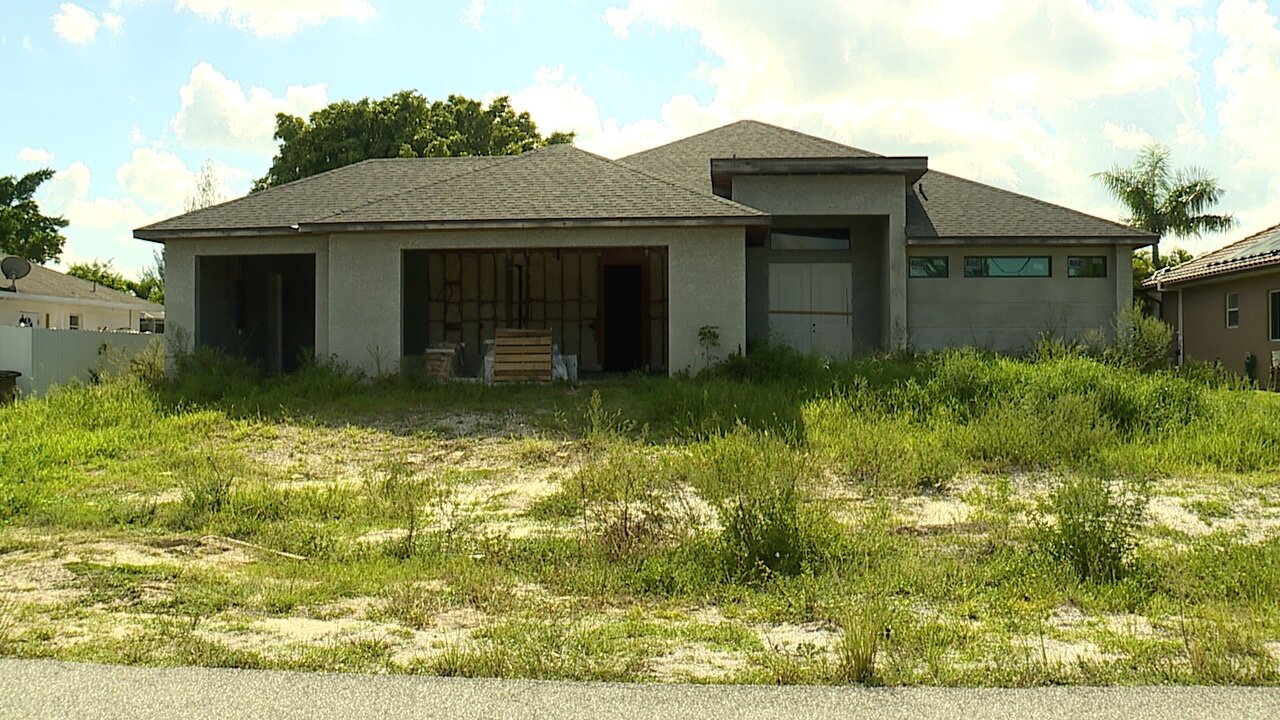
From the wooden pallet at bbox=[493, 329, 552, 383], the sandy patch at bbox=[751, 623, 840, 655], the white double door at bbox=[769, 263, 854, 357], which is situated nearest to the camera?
the sandy patch at bbox=[751, 623, 840, 655]

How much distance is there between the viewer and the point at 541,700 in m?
4.92

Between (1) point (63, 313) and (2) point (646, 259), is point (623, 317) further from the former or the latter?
(1) point (63, 313)

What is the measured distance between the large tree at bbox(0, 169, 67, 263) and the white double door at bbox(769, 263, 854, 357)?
111ft

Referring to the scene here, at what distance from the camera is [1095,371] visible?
15391 millimetres

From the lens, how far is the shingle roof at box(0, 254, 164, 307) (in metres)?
29.1

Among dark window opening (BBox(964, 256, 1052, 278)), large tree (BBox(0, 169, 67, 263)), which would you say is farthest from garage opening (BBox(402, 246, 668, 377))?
large tree (BBox(0, 169, 67, 263))

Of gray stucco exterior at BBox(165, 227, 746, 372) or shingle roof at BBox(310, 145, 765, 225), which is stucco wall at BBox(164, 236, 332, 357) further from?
shingle roof at BBox(310, 145, 765, 225)

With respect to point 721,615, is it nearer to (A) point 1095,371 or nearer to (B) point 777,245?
(A) point 1095,371

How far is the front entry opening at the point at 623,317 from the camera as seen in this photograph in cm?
2194

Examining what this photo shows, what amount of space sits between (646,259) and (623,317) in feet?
4.20

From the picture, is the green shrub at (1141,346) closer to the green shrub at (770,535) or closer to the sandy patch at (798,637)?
the green shrub at (770,535)

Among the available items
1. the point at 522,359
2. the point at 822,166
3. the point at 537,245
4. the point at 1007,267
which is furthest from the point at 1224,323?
the point at 522,359

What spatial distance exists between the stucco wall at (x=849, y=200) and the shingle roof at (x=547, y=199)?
171 cm

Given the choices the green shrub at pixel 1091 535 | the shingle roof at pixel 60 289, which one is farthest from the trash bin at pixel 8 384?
the green shrub at pixel 1091 535
